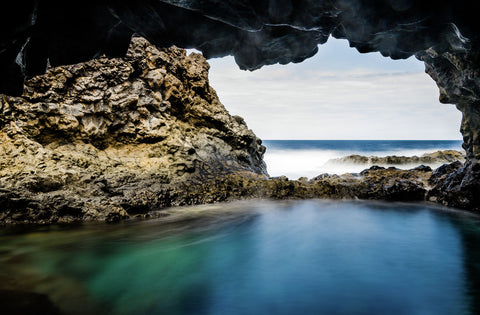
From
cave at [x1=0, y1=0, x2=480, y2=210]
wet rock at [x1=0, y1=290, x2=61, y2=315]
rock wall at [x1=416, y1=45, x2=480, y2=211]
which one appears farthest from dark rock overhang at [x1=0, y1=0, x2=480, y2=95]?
rock wall at [x1=416, y1=45, x2=480, y2=211]

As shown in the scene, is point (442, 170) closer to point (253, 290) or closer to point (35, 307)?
point (253, 290)

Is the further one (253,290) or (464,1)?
(253,290)

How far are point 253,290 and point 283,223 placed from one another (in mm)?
3195

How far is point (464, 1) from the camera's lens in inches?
133

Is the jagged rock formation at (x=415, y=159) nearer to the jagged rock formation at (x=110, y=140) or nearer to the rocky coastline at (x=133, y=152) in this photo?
the rocky coastline at (x=133, y=152)

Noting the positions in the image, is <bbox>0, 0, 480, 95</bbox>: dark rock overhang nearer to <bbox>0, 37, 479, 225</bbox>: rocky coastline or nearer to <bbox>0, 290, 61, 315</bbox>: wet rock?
<bbox>0, 290, 61, 315</bbox>: wet rock

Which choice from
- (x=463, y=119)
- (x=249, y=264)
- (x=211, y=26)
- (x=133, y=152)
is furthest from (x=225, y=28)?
(x=463, y=119)

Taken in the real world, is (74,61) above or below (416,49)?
below

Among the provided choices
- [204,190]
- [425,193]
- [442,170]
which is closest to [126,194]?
[204,190]

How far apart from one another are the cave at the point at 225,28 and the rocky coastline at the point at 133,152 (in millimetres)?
3238

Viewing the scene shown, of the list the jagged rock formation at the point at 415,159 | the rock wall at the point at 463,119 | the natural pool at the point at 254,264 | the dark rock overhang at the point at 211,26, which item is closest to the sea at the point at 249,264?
the natural pool at the point at 254,264

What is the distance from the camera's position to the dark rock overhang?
11.2 feet

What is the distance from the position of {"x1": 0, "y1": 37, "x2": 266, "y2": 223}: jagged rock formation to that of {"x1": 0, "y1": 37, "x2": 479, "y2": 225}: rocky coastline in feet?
0.08

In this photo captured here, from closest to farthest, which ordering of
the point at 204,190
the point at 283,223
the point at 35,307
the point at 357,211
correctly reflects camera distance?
the point at 35,307
the point at 283,223
the point at 357,211
the point at 204,190
